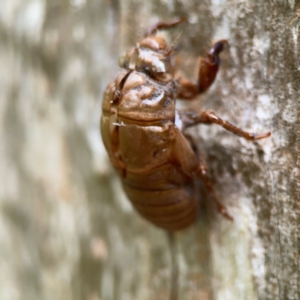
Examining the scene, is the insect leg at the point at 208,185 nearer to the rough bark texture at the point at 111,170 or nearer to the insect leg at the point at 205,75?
the rough bark texture at the point at 111,170

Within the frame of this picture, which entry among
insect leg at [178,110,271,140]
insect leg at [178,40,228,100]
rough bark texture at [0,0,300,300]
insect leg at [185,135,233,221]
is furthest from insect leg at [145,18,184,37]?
insect leg at [185,135,233,221]

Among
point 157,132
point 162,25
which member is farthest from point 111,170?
point 162,25

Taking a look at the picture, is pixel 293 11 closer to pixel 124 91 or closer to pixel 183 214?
pixel 124 91

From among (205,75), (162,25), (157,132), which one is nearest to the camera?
(157,132)

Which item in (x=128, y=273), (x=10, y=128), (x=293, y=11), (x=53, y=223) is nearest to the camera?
(x=293, y=11)

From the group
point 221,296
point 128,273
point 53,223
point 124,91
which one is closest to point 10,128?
point 53,223

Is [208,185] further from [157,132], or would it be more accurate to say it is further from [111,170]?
[111,170]

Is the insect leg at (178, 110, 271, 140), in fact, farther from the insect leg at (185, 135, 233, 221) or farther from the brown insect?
the insect leg at (185, 135, 233, 221)
